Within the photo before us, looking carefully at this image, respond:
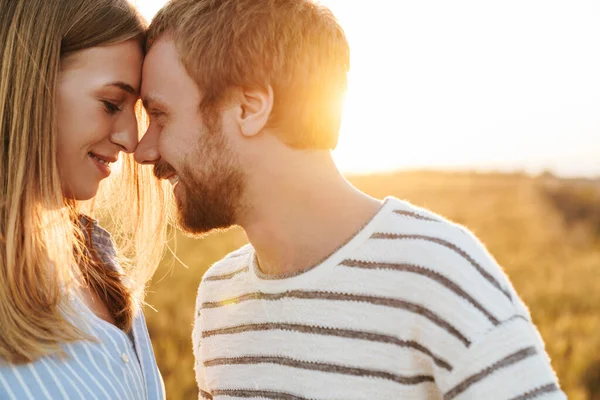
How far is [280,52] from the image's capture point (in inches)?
98.7

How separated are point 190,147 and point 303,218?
0.48 metres

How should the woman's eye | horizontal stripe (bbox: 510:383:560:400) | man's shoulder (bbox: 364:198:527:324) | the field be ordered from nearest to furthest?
horizontal stripe (bbox: 510:383:560:400)
man's shoulder (bbox: 364:198:527:324)
the woman's eye
the field

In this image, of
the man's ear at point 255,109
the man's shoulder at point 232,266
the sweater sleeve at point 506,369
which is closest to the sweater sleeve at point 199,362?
the man's shoulder at point 232,266

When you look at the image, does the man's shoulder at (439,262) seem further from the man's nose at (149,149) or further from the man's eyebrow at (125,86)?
the man's eyebrow at (125,86)

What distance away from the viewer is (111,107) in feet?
8.54

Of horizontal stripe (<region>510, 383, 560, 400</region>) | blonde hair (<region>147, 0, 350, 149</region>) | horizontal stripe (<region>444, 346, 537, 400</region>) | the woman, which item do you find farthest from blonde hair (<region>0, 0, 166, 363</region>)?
horizontal stripe (<region>510, 383, 560, 400</region>)

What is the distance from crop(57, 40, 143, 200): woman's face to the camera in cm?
245

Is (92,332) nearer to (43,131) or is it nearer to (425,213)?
(43,131)

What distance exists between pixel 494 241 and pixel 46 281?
50.9 ft

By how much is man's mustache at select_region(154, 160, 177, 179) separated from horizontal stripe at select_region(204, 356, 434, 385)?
69 cm

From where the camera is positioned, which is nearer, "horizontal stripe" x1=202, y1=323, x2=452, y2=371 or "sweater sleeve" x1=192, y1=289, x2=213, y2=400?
"horizontal stripe" x1=202, y1=323, x2=452, y2=371

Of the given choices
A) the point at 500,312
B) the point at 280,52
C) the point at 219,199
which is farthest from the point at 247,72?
the point at 500,312

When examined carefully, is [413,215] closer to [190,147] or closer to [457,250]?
[457,250]

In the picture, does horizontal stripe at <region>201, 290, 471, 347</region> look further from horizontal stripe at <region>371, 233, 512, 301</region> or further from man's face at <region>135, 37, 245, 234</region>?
man's face at <region>135, 37, 245, 234</region>
